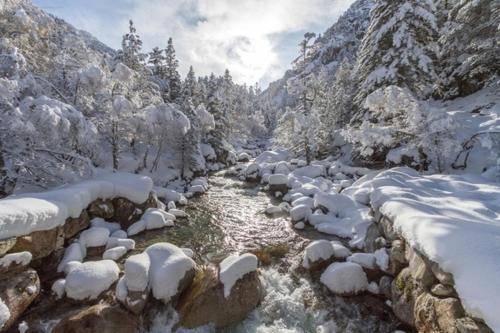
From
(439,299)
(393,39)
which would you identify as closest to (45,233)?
(439,299)

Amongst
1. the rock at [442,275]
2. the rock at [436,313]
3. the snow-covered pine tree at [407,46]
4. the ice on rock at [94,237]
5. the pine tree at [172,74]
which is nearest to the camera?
the rock at [436,313]

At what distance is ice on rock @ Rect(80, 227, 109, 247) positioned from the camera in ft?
30.9

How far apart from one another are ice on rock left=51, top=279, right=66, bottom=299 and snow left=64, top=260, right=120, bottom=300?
11cm

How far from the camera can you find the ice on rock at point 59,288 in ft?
22.4

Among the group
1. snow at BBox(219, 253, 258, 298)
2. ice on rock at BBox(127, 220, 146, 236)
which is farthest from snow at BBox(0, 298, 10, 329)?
ice on rock at BBox(127, 220, 146, 236)

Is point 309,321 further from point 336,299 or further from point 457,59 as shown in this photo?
point 457,59

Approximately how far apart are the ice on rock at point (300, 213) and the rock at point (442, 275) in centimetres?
741

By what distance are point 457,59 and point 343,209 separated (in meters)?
12.4

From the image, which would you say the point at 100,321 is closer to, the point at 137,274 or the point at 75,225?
the point at 137,274

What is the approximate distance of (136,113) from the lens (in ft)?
63.4

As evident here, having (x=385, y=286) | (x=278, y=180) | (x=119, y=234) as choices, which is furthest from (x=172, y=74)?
(x=385, y=286)

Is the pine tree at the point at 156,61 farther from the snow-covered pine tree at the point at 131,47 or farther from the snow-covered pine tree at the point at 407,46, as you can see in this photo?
the snow-covered pine tree at the point at 407,46

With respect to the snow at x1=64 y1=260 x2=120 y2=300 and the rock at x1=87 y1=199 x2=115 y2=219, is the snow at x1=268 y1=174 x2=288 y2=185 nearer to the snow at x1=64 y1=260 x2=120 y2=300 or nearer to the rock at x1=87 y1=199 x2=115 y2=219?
the rock at x1=87 y1=199 x2=115 y2=219

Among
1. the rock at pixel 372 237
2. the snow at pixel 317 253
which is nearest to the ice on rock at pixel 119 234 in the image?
the snow at pixel 317 253
